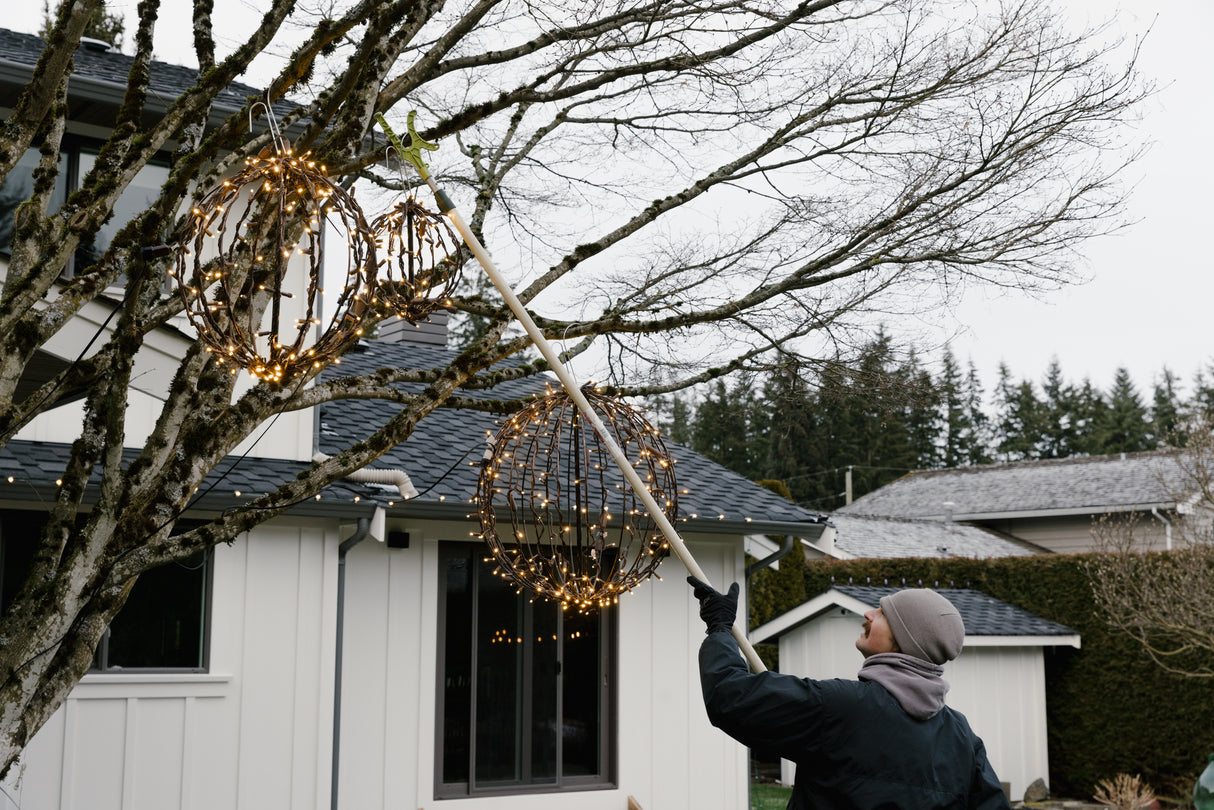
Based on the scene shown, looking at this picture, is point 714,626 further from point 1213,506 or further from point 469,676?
point 1213,506

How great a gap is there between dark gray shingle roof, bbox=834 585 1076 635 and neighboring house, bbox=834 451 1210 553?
5013 millimetres

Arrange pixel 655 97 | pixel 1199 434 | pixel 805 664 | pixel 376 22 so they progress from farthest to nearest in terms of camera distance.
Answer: pixel 805 664 < pixel 1199 434 < pixel 655 97 < pixel 376 22

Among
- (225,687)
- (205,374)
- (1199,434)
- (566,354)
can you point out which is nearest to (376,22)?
(205,374)

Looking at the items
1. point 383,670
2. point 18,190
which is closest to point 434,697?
point 383,670

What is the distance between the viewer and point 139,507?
4328 mm

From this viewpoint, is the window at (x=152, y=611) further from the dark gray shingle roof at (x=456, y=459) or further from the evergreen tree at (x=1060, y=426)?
the evergreen tree at (x=1060, y=426)

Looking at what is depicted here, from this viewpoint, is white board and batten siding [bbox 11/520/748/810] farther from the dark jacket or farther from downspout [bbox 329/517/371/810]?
the dark jacket

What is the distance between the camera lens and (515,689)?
934cm

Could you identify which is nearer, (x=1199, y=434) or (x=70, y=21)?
(x=70, y=21)

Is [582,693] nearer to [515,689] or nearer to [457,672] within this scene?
[515,689]

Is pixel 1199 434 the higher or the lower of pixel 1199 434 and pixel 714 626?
the higher

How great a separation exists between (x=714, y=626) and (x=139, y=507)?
7.97 ft

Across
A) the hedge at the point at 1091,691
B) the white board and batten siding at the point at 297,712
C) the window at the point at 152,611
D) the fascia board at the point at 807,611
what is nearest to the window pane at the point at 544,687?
the white board and batten siding at the point at 297,712

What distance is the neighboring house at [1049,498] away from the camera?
20391 mm
